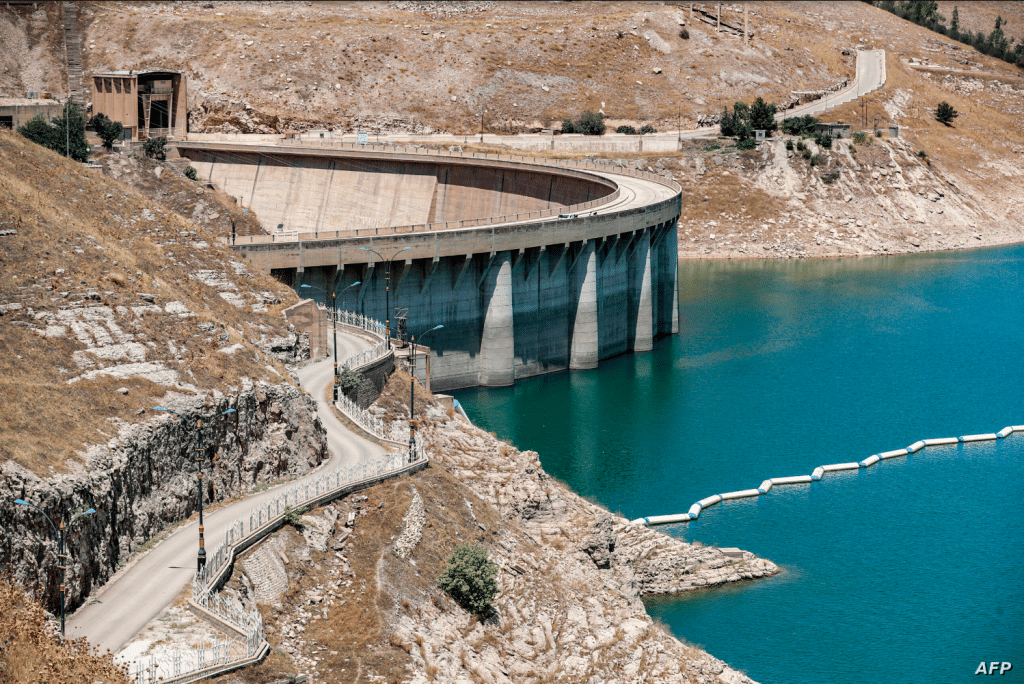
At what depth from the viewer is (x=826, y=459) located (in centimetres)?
8238

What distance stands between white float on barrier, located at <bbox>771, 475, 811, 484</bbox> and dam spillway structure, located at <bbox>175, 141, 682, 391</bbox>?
28.7 meters

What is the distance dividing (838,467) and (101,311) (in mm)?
45784

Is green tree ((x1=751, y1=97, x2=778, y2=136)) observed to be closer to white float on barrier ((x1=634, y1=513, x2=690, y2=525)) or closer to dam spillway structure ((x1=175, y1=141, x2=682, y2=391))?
dam spillway structure ((x1=175, y1=141, x2=682, y2=391))

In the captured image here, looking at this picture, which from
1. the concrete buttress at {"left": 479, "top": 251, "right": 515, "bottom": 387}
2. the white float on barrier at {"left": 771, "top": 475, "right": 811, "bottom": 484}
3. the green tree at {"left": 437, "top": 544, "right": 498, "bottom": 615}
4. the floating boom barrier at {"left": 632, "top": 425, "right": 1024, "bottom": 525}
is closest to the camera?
the green tree at {"left": 437, "top": 544, "right": 498, "bottom": 615}

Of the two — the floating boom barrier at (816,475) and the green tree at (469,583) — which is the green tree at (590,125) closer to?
the floating boom barrier at (816,475)

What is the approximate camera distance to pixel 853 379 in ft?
338

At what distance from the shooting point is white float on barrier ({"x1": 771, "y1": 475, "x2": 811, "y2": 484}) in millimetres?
77500

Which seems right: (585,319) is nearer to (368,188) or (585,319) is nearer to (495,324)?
(495,324)

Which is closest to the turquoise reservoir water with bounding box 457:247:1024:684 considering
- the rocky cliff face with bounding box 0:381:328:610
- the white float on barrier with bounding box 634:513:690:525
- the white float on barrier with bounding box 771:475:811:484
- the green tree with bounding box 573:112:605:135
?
the white float on barrier with bounding box 771:475:811:484

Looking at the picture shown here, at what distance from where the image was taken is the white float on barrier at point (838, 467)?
3152 inches

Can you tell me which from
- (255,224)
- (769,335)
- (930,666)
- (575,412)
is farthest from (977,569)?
(255,224)

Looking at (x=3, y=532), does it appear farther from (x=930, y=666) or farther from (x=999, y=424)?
(x=999, y=424)

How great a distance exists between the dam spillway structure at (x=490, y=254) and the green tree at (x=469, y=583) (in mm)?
42529

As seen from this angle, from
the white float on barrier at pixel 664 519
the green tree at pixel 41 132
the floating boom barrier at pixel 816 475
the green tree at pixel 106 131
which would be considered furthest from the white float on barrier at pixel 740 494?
the green tree at pixel 106 131
